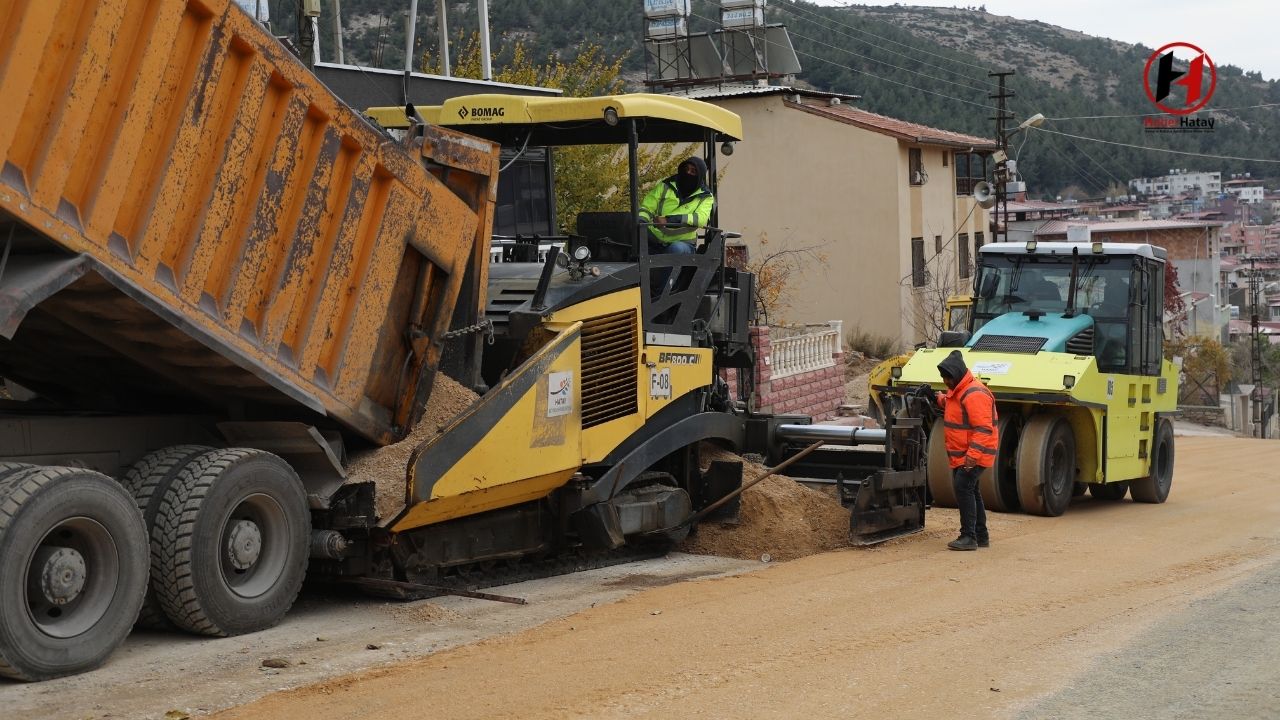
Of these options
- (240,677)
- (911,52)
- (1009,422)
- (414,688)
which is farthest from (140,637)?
(911,52)

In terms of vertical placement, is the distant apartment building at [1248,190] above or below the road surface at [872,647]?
above

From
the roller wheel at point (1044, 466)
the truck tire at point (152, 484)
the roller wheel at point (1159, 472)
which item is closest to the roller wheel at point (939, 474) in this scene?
the roller wheel at point (1044, 466)

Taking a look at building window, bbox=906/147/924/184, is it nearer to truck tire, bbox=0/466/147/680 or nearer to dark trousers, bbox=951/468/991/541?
dark trousers, bbox=951/468/991/541

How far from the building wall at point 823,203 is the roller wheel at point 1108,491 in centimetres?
2198

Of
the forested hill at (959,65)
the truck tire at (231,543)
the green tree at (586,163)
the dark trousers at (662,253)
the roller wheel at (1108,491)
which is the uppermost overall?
the forested hill at (959,65)

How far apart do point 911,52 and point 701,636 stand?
91.7 meters

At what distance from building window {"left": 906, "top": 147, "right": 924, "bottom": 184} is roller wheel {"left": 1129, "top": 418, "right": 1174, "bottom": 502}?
2369cm

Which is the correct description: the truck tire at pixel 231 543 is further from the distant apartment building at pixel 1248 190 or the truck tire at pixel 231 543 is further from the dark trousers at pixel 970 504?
the distant apartment building at pixel 1248 190

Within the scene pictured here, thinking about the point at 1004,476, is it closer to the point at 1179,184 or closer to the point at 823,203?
the point at 823,203

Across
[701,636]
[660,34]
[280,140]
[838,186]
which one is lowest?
[701,636]

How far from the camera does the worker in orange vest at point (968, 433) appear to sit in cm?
1063

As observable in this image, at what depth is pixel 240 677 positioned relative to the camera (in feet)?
19.8

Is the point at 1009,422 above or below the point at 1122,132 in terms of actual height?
below

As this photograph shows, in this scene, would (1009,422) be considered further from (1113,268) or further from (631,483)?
(631,483)
